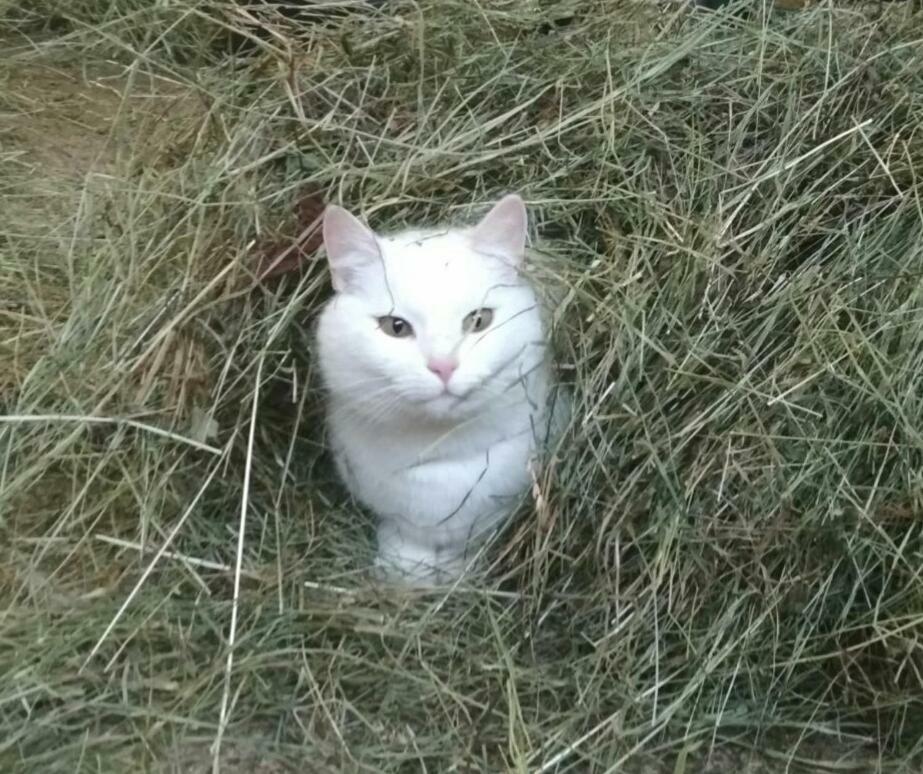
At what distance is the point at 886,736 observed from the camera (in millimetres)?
1415

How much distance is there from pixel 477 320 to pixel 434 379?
0.46 feet

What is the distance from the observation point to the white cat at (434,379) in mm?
1597

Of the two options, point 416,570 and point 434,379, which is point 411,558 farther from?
point 434,379

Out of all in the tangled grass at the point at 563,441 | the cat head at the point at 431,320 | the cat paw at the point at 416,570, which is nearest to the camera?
the tangled grass at the point at 563,441

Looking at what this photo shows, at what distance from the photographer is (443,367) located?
154 cm

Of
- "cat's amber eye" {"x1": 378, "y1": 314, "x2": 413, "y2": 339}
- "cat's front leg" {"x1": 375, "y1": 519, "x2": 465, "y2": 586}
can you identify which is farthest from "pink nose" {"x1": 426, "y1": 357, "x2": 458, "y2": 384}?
"cat's front leg" {"x1": 375, "y1": 519, "x2": 465, "y2": 586}

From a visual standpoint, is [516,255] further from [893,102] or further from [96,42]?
[96,42]

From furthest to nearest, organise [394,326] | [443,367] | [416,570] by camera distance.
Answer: [416,570]
[394,326]
[443,367]

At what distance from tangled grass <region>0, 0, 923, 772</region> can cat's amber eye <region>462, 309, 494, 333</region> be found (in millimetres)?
132

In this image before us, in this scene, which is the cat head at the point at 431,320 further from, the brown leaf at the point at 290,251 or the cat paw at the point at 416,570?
the cat paw at the point at 416,570

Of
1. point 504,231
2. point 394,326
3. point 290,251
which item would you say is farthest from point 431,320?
point 290,251

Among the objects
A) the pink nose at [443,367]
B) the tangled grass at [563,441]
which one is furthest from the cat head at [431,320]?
the tangled grass at [563,441]

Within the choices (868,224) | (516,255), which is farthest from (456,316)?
(868,224)

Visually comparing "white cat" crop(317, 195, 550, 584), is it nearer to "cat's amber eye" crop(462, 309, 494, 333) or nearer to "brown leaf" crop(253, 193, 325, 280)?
"cat's amber eye" crop(462, 309, 494, 333)
